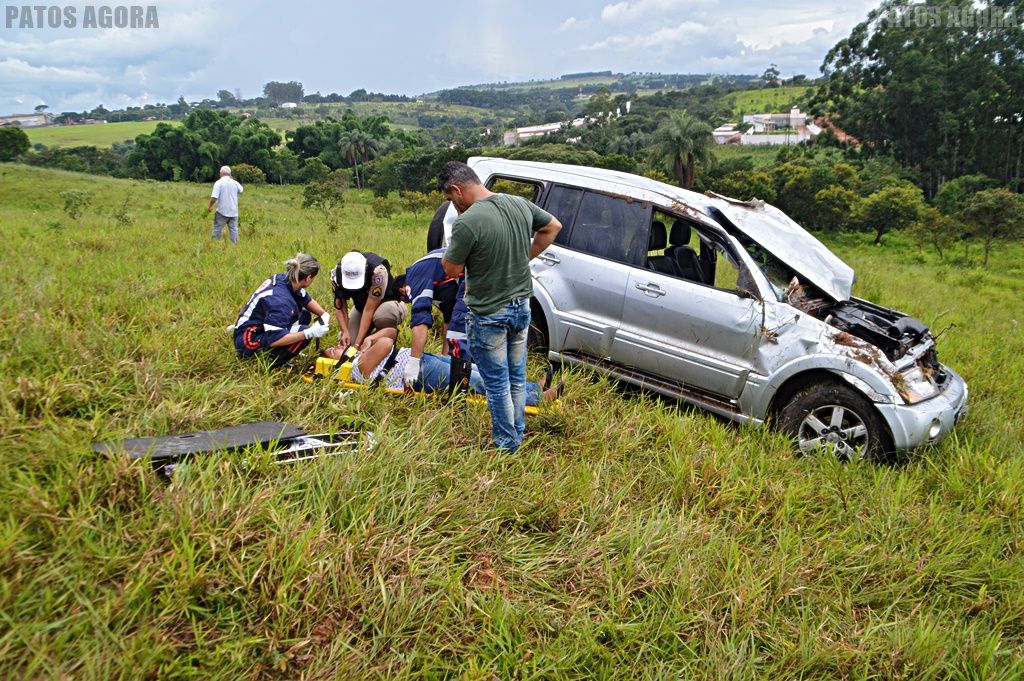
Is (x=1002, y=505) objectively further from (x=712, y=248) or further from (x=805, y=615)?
(x=712, y=248)

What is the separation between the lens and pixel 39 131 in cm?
10181

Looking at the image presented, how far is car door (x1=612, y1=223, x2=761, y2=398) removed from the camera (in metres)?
4.30

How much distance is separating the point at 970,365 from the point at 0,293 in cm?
846

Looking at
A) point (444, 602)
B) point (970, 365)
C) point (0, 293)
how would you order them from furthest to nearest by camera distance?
point (970, 365) < point (0, 293) < point (444, 602)

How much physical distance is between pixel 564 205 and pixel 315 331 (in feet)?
7.15

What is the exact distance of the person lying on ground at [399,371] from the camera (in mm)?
4062

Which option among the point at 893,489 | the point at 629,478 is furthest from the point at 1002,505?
the point at 629,478

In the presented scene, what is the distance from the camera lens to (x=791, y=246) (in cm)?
463

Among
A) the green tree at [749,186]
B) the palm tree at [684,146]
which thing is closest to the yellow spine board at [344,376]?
the green tree at [749,186]

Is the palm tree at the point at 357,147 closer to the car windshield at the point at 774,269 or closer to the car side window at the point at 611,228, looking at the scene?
the car side window at the point at 611,228

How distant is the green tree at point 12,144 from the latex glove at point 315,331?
62.0m

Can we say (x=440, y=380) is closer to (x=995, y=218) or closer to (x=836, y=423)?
(x=836, y=423)

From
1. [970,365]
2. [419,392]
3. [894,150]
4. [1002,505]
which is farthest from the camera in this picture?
[894,150]

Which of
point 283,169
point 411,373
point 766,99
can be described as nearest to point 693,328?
point 411,373
